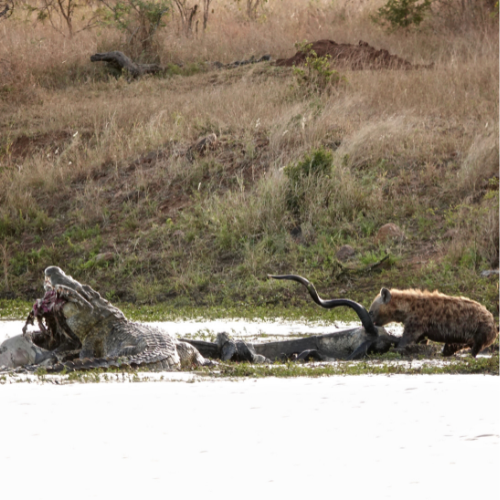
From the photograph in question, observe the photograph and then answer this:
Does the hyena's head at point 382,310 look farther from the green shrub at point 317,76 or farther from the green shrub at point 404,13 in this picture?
the green shrub at point 404,13

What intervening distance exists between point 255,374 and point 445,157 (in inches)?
397

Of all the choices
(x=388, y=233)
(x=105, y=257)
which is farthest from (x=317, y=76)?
(x=105, y=257)

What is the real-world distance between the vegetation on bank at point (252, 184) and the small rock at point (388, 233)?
0.11 metres

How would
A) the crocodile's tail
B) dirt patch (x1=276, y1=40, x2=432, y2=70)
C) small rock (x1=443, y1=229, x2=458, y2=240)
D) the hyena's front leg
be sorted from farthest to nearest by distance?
dirt patch (x1=276, y1=40, x2=432, y2=70), small rock (x1=443, y1=229, x2=458, y2=240), the hyena's front leg, the crocodile's tail

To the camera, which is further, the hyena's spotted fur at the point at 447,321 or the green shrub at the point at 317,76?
the green shrub at the point at 317,76

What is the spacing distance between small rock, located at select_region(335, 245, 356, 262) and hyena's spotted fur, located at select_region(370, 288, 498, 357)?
5.38m

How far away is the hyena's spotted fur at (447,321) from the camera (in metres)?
6.39

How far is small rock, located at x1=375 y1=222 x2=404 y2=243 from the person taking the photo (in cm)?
1234

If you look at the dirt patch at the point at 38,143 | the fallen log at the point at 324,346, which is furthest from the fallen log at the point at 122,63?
the fallen log at the point at 324,346

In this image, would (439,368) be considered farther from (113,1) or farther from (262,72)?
(113,1)

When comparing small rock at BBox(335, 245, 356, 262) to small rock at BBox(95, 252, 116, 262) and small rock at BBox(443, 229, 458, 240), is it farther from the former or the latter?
small rock at BBox(95, 252, 116, 262)

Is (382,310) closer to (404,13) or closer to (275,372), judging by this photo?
(275,372)

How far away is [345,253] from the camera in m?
12.2

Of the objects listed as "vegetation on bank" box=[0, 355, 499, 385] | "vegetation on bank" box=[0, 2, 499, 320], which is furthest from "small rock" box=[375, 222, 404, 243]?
"vegetation on bank" box=[0, 355, 499, 385]
